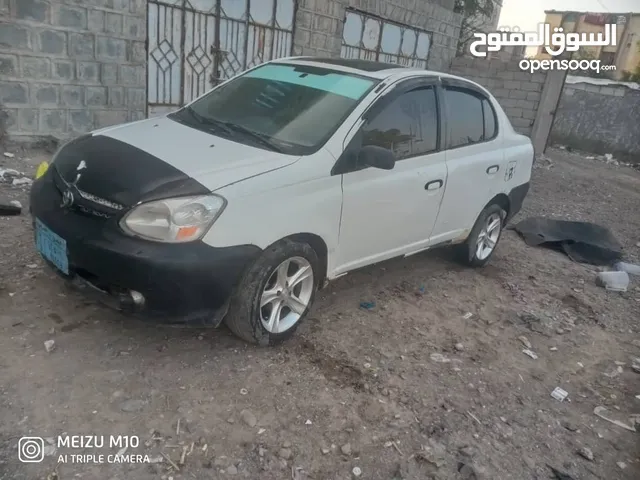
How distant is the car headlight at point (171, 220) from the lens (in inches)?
108

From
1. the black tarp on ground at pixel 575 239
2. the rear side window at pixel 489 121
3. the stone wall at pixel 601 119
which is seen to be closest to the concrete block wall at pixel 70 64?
the rear side window at pixel 489 121

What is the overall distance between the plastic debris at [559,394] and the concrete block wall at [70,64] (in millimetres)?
5746

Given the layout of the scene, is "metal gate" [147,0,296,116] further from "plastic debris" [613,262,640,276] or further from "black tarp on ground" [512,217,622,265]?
"plastic debris" [613,262,640,276]

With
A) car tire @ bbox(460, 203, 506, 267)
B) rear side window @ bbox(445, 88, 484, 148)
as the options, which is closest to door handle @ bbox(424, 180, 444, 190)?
rear side window @ bbox(445, 88, 484, 148)

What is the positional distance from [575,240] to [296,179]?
4541mm

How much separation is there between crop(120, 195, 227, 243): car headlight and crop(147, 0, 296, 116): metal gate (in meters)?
4.78

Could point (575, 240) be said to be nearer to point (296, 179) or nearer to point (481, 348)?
point (481, 348)

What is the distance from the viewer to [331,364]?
10.8ft

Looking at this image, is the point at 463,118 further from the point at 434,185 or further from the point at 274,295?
the point at 274,295

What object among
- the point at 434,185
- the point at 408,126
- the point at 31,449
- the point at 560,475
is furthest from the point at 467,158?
the point at 31,449

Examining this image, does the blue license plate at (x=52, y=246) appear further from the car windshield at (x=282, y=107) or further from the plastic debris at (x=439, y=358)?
the plastic debris at (x=439, y=358)

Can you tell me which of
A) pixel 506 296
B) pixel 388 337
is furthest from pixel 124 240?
pixel 506 296

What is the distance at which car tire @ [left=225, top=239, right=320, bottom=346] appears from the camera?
3.02 m

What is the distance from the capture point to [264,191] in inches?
116
